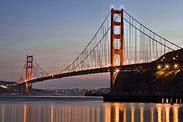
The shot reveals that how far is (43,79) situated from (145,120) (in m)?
63.3

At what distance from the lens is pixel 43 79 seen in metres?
92.4

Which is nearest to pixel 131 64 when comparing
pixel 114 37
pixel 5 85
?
pixel 114 37

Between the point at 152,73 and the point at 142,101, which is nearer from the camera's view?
the point at 142,101

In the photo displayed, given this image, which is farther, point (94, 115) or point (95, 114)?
point (95, 114)

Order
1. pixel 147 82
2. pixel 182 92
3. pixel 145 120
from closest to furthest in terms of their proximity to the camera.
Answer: pixel 145 120 < pixel 182 92 < pixel 147 82

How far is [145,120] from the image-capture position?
30328 mm

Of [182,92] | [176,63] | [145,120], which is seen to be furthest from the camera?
[182,92]

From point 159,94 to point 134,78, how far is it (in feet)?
67.2

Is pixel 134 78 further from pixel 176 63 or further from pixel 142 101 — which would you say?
pixel 176 63

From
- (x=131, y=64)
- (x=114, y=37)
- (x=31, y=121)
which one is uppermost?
(x=114, y=37)

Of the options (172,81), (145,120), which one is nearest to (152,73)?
(172,81)

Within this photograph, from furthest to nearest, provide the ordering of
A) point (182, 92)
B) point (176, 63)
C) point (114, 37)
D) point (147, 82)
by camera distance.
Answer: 1. point (147, 82)
2. point (114, 37)
3. point (182, 92)
4. point (176, 63)

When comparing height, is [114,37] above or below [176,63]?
above

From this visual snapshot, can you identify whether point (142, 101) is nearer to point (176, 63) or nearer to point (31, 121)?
point (176, 63)
